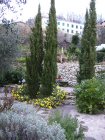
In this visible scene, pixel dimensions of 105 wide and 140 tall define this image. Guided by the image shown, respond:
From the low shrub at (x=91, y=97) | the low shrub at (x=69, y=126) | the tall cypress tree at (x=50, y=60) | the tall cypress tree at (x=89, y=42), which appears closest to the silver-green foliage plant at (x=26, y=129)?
the low shrub at (x=69, y=126)

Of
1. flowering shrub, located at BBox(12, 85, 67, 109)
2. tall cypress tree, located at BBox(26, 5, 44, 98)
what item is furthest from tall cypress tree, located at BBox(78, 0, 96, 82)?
tall cypress tree, located at BBox(26, 5, 44, 98)

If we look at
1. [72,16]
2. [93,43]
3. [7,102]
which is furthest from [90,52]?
[72,16]

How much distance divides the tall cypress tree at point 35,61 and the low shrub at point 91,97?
5.92 ft

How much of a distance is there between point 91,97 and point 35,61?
2.44m

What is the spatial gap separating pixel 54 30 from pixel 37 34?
0.58 m

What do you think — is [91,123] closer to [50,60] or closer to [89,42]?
[50,60]

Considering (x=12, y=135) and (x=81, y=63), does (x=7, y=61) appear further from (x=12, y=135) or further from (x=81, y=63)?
(x=12, y=135)

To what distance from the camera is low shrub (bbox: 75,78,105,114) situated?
848 cm

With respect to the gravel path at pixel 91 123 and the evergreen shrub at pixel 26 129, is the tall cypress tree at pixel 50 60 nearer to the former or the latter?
the gravel path at pixel 91 123

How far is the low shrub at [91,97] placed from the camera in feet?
27.8

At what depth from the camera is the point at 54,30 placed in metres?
9.93

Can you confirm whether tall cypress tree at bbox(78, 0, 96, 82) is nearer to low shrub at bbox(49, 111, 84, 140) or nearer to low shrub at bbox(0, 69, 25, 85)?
low shrub at bbox(0, 69, 25, 85)

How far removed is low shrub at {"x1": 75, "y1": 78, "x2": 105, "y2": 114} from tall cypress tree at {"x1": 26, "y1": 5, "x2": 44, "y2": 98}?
1806 millimetres

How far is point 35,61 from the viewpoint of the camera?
32.7 ft
